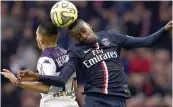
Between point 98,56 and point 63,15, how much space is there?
0.60 meters

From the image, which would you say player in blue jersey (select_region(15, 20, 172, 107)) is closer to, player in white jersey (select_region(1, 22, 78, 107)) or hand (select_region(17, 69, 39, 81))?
player in white jersey (select_region(1, 22, 78, 107))

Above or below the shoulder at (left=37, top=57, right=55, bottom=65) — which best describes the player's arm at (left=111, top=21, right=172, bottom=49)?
above

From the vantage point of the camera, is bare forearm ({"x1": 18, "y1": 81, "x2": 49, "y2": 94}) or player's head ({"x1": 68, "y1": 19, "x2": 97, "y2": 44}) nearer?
bare forearm ({"x1": 18, "y1": 81, "x2": 49, "y2": 94})

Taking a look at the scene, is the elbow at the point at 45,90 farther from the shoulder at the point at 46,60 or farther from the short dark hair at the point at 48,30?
the short dark hair at the point at 48,30

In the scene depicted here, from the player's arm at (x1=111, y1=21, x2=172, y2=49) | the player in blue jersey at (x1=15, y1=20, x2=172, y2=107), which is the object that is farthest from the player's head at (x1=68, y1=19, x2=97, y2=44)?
the player's arm at (x1=111, y1=21, x2=172, y2=49)

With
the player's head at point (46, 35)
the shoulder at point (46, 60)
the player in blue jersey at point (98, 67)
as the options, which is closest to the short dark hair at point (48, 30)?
the player's head at point (46, 35)

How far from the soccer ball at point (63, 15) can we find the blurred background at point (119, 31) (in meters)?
4.84

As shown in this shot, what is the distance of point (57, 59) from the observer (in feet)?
24.8

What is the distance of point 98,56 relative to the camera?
24.9ft

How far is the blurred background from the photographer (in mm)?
12867

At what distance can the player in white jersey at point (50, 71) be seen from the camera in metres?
7.40

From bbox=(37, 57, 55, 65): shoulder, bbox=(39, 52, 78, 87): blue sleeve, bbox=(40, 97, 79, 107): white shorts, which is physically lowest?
bbox=(40, 97, 79, 107): white shorts

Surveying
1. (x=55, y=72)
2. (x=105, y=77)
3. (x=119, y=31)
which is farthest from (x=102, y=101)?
(x=119, y=31)

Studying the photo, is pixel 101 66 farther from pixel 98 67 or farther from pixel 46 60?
pixel 46 60
